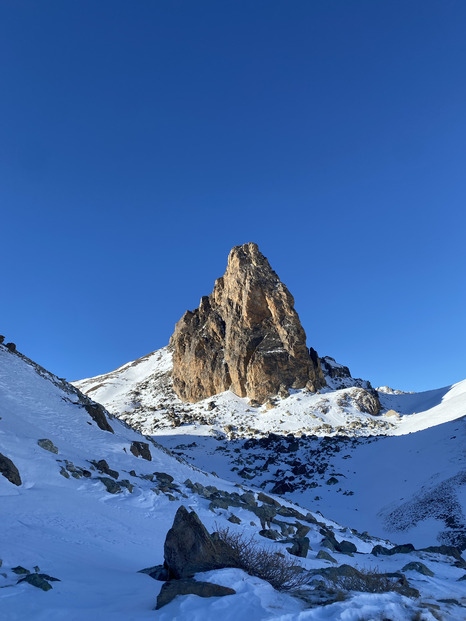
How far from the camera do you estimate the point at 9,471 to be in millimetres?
10742

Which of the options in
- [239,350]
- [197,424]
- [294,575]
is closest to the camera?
[294,575]

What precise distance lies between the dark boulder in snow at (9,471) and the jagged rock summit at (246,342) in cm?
5353

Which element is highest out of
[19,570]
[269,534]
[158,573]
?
[19,570]

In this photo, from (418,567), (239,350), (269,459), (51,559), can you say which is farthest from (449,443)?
(239,350)

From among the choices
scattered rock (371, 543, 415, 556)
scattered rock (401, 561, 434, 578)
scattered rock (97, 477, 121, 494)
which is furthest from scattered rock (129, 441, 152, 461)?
scattered rock (401, 561, 434, 578)

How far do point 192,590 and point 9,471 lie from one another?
27.9 ft

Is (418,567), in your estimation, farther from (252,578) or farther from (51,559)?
(51,559)

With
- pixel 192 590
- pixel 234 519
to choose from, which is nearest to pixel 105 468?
pixel 234 519

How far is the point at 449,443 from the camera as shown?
1307 inches

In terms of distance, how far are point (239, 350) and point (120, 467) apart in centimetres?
5213

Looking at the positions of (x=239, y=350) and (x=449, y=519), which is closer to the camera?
(x=449, y=519)

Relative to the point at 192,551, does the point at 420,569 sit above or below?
below

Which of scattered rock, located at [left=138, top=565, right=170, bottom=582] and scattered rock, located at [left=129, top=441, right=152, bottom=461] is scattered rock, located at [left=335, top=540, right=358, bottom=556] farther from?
scattered rock, located at [left=129, top=441, right=152, bottom=461]

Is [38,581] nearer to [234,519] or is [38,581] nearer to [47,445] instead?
[234,519]
